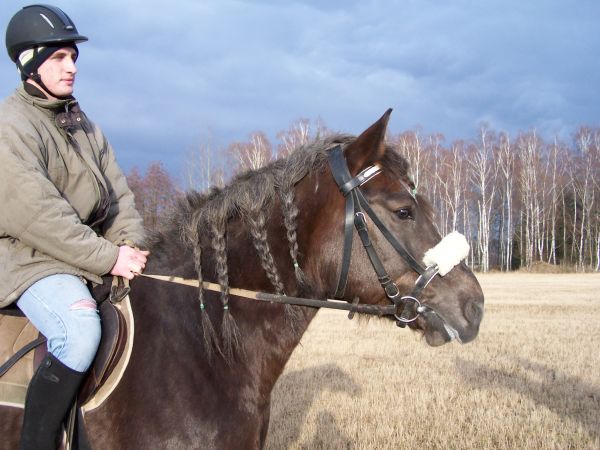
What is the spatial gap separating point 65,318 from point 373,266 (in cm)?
178

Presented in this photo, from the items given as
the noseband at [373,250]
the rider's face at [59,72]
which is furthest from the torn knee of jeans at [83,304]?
the noseband at [373,250]

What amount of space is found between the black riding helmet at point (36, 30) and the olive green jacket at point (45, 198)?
11.2 inches

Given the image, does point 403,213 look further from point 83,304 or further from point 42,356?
point 42,356

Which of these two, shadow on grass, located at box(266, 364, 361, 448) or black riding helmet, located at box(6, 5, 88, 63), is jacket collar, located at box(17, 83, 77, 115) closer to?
black riding helmet, located at box(6, 5, 88, 63)

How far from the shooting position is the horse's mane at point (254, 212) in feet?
10.3

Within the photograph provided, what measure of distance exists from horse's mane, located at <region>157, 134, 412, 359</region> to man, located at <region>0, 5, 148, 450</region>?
16.6 inches

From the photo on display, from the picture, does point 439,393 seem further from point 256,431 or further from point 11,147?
point 11,147

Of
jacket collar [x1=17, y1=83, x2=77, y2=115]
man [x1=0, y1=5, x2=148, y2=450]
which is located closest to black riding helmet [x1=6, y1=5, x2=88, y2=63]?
man [x1=0, y1=5, x2=148, y2=450]

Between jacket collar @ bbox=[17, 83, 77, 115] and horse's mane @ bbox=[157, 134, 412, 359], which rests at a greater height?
jacket collar @ bbox=[17, 83, 77, 115]

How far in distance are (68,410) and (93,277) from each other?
0.74m

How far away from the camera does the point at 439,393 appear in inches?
311

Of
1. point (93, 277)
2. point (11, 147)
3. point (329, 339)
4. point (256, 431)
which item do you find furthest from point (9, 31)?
point (329, 339)

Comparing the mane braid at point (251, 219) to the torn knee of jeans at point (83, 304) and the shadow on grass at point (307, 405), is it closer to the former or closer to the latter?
the torn knee of jeans at point (83, 304)

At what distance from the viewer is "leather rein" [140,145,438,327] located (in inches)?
121
